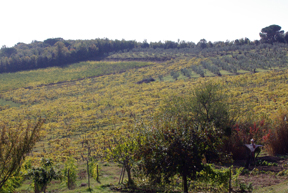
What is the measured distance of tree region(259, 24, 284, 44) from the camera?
407 feet

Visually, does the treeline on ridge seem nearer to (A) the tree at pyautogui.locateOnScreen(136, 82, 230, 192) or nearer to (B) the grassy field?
(B) the grassy field

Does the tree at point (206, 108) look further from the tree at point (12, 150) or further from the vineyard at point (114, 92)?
the tree at point (12, 150)

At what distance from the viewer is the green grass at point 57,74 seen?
99.8 meters

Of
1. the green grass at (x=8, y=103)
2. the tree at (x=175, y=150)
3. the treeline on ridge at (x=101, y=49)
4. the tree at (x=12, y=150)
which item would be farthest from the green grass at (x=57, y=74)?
the tree at (x=12, y=150)

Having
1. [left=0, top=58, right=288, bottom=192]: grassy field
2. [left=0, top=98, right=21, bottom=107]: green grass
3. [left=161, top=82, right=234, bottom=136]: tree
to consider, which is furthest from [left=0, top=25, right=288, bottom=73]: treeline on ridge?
[left=161, top=82, right=234, bottom=136]: tree

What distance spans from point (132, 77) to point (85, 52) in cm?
6660

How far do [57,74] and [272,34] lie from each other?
10942cm

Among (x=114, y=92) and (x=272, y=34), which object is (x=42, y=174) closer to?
(x=114, y=92)

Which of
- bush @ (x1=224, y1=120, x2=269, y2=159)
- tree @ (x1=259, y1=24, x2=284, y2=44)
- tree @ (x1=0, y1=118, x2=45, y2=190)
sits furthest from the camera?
tree @ (x1=259, y1=24, x2=284, y2=44)

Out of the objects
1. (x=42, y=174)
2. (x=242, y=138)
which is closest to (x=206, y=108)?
(x=242, y=138)

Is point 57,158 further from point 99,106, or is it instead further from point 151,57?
point 151,57

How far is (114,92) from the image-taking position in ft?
246

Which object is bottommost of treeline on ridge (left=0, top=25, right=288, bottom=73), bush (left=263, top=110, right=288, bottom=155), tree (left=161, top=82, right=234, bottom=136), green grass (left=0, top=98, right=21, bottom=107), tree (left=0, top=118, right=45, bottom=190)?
green grass (left=0, top=98, right=21, bottom=107)

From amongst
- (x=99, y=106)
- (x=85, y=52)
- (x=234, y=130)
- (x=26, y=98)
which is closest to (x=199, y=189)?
(x=234, y=130)
